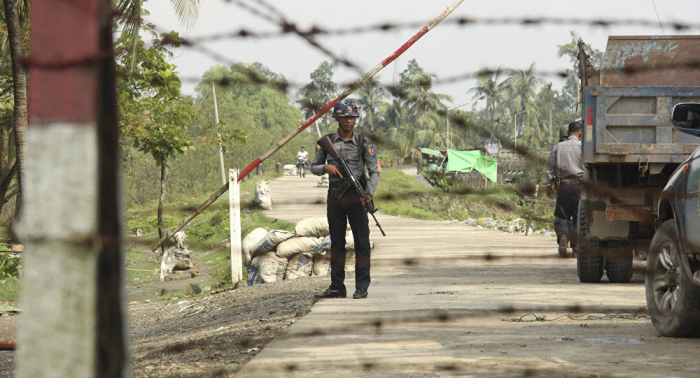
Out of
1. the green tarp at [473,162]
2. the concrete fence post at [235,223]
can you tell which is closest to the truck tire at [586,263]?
the green tarp at [473,162]

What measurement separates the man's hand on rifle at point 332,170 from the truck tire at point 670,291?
2218mm

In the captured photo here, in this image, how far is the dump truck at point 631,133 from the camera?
22.2ft

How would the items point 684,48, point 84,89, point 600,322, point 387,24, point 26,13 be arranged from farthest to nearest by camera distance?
point 26,13 → point 684,48 → point 600,322 → point 387,24 → point 84,89

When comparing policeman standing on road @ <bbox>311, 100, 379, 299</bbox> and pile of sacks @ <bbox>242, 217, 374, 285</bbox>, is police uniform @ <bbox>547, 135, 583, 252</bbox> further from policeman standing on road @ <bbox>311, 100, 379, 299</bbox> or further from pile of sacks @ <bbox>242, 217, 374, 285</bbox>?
pile of sacks @ <bbox>242, 217, 374, 285</bbox>

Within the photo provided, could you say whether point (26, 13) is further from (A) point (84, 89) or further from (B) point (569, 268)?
(A) point (84, 89)

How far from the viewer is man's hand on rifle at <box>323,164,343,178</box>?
5.80 meters

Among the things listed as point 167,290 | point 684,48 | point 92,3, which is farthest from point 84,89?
point 167,290

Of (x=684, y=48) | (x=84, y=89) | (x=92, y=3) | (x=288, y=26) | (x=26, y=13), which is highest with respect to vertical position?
(x=26, y=13)

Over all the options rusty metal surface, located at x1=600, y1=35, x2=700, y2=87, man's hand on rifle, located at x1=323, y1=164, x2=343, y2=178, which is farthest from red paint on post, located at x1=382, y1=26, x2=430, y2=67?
rusty metal surface, located at x1=600, y1=35, x2=700, y2=87

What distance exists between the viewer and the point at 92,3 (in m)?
1.24

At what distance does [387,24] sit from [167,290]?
12.0 m

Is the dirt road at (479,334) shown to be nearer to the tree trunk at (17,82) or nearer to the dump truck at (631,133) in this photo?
the dump truck at (631,133)

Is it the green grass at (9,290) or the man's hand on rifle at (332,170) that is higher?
the man's hand on rifle at (332,170)

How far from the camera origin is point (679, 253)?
433 centimetres
